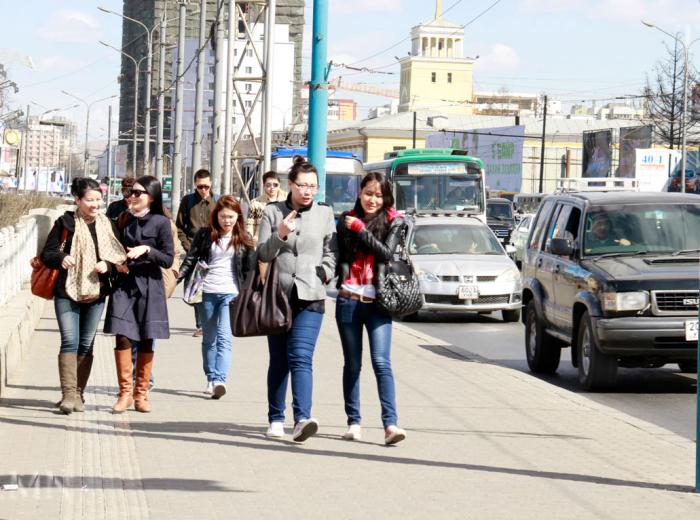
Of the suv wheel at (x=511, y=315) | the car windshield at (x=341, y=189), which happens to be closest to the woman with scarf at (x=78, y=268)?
the suv wheel at (x=511, y=315)

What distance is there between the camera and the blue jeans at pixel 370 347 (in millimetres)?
8820

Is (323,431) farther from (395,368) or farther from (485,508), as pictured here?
(395,368)

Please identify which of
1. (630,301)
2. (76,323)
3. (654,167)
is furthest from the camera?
(654,167)

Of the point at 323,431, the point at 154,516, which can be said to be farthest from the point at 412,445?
the point at 154,516

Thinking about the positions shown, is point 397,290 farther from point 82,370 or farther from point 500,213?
point 500,213

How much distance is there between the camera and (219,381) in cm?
1116

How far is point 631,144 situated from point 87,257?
254 ft

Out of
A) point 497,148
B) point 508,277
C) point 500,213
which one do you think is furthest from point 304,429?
point 497,148

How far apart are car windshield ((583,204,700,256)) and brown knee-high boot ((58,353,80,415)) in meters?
5.64

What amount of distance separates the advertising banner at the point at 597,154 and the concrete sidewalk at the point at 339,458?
7861 centimetres

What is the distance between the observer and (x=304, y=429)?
8656 mm

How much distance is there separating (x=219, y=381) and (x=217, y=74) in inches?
793

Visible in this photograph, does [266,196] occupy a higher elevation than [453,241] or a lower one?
higher

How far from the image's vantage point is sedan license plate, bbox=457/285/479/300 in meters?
21.4
